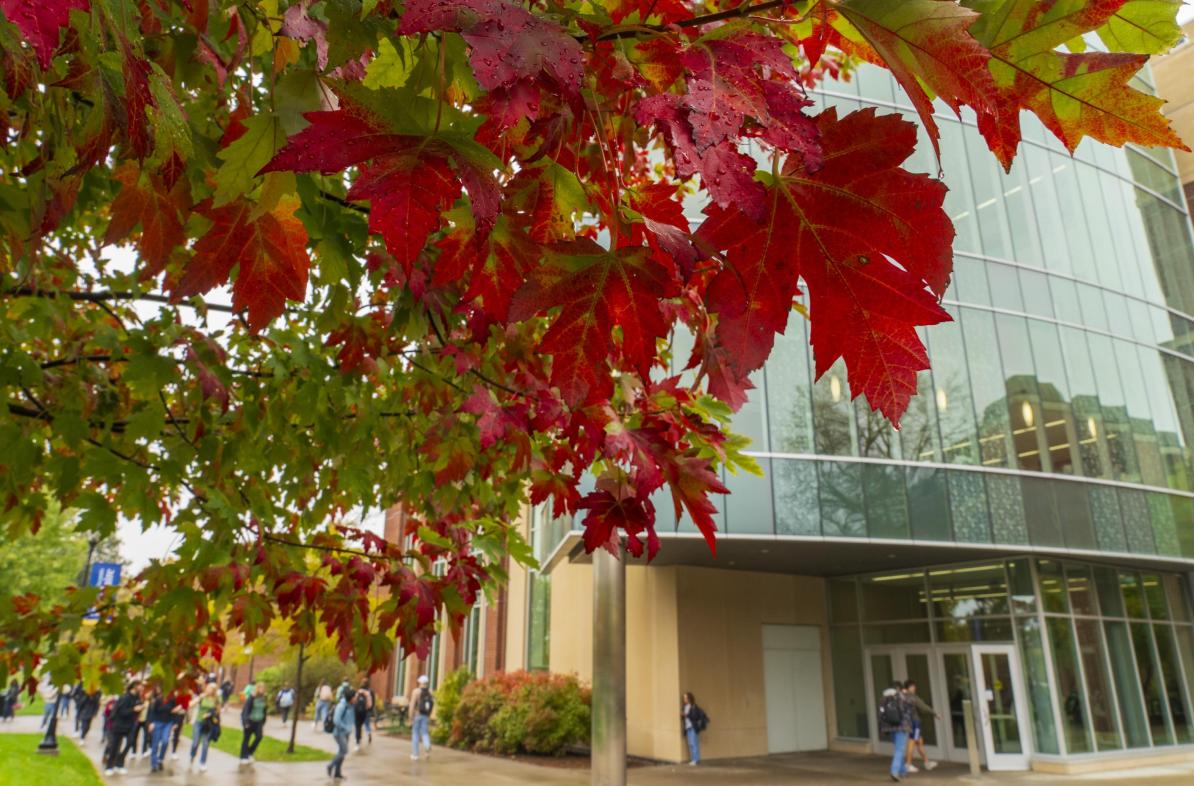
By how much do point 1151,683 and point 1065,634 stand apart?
300cm

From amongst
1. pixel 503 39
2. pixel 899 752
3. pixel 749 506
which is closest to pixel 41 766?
pixel 749 506

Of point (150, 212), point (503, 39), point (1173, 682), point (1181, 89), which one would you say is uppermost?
point (1181, 89)

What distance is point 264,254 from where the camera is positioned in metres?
1.54

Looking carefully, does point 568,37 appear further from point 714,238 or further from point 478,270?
point 478,270

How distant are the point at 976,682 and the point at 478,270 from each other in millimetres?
16760

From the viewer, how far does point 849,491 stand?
15219 millimetres

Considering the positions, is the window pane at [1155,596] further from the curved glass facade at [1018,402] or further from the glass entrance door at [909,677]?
the glass entrance door at [909,677]

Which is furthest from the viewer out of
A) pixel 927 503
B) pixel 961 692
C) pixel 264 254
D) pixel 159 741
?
pixel 961 692

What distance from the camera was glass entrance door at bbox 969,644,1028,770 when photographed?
1480 centimetres

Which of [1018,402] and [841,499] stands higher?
[1018,402]

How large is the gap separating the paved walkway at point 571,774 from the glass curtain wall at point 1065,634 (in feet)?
3.50

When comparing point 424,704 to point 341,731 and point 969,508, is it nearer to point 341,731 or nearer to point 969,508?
point 341,731

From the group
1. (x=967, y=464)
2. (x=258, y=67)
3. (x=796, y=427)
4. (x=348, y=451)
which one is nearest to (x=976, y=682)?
(x=967, y=464)

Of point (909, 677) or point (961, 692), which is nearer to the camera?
point (961, 692)
